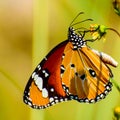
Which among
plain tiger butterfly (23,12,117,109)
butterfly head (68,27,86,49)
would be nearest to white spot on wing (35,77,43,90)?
plain tiger butterfly (23,12,117,109)

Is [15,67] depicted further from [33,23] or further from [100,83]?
[100,83]

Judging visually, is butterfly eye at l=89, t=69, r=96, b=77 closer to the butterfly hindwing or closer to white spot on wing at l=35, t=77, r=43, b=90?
the butterfly hindwing

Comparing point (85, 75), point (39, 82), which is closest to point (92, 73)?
point (85, 75)

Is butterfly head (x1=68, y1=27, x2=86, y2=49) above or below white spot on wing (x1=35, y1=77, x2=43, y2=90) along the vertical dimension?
above

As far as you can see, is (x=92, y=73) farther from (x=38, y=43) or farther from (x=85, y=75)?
(x=38, y=43)

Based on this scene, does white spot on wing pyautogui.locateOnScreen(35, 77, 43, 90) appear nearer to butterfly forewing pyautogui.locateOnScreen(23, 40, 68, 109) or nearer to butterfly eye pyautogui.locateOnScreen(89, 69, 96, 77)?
butterfly forewing pyautogui.locateOnScreen(23, 40, 68, 109)

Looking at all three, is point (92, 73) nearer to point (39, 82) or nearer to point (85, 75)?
point (85, 75)
